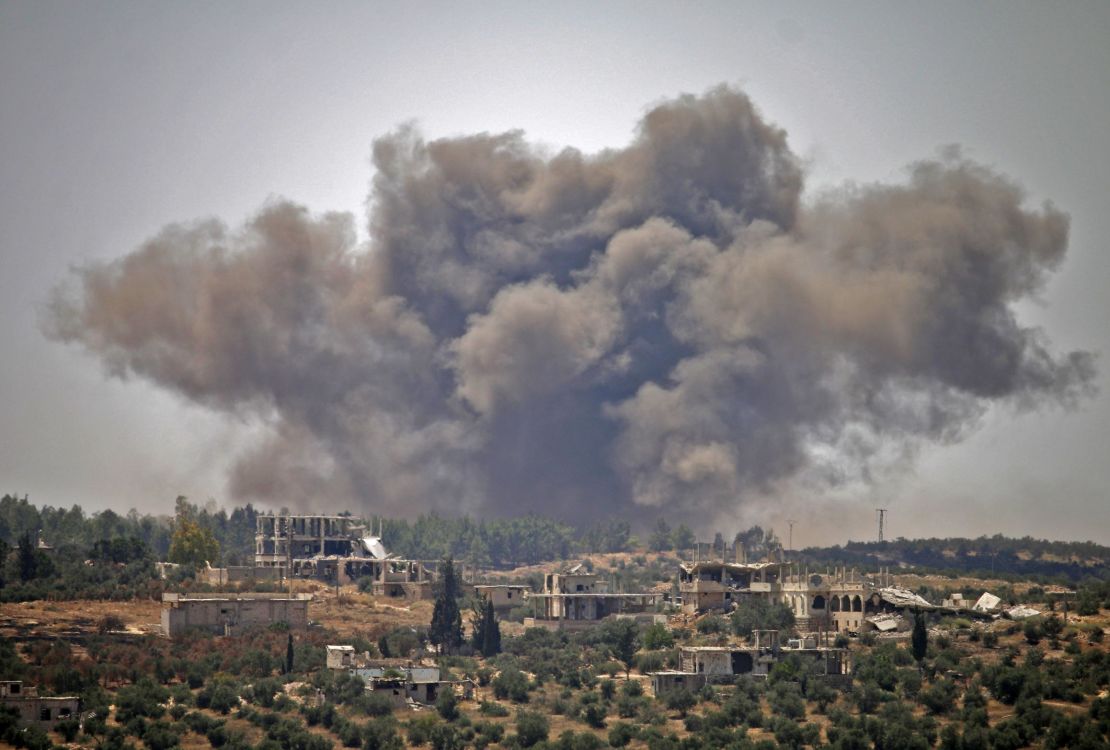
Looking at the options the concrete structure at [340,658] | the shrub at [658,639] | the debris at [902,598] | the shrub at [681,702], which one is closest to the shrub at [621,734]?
the shrub at [681,702]

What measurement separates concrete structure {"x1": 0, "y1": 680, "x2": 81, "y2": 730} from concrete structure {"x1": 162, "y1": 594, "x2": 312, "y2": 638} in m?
13.3

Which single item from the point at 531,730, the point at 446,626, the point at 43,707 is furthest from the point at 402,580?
the point at 43,707

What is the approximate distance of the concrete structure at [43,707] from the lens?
202ft

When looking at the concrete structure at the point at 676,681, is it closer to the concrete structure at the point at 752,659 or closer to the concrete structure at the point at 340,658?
the concrete structure at the point at 752,659

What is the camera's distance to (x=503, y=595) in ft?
307

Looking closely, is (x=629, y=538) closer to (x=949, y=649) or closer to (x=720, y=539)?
(x=720, y=539)

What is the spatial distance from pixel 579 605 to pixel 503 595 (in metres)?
6.10

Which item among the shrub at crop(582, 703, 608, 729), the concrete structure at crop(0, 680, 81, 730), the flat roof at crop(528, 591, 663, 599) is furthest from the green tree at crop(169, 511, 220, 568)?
the shrub at crop(582, 703, 608, 729)

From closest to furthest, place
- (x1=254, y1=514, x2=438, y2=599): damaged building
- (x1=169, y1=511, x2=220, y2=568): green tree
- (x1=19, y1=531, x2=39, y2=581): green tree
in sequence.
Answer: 1. (x1=19, y1=531, x2=39, y2=581): green tree
2. (x1=254, y1=514, x2=438, y2=599): damaged building
3. (x1=169, y1=511, x2=220, y2=568): green tree

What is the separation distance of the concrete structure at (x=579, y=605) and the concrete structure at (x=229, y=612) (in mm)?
11167

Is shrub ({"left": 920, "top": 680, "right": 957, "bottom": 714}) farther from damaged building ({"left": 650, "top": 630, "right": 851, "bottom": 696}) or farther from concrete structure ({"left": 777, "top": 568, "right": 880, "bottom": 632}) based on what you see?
concrete structure ({"left": 777, "top": 568, "right": 880, "bottom": 632})

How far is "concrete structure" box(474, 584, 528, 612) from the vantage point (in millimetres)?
92375

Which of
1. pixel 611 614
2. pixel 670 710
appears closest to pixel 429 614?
pixel 611 614

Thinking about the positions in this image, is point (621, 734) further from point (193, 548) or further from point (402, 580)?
point (193, 548)
